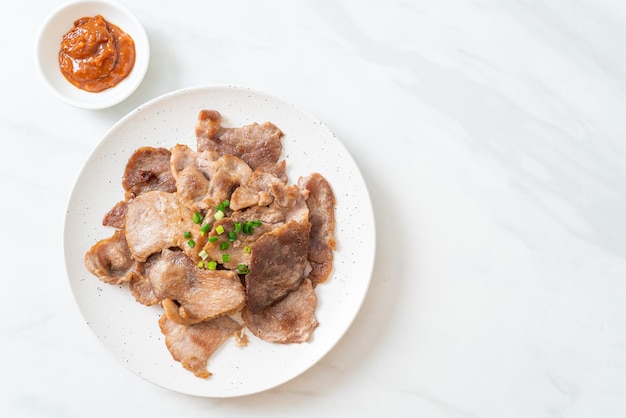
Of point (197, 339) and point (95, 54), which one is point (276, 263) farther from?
point (95, 54)

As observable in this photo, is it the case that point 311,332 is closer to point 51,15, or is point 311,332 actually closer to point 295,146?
point 295,146

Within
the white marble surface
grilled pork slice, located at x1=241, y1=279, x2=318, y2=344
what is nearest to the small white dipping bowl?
the white marble surface

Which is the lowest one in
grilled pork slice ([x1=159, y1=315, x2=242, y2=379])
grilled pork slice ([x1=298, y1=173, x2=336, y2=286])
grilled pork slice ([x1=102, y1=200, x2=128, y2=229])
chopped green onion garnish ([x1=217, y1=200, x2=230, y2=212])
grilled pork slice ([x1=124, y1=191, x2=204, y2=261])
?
grilled pork slice ([x1=159, y1=315, x2=242, y2=379])

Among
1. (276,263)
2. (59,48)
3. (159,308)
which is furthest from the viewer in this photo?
(59,48)

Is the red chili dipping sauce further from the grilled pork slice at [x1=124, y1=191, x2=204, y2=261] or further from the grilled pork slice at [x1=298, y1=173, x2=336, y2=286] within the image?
the grilled pork slice at [x1=298, y1=173, x2=336, y2=286]

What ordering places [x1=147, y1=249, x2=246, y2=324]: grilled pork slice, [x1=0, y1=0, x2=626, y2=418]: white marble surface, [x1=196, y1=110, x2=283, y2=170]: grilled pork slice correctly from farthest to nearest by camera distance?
1. [x1=0, y1=0, x2=626, y2=418]: white marble surface
2. [x1=196, y1=110, x2=283, y2=170]: grilled pork slice
3. [x1=147, y1=249, x2=246, y2=324]: grilled pork slice

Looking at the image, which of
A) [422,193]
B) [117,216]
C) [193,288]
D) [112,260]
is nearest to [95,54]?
[117,216]

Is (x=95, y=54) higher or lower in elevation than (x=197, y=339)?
higher
